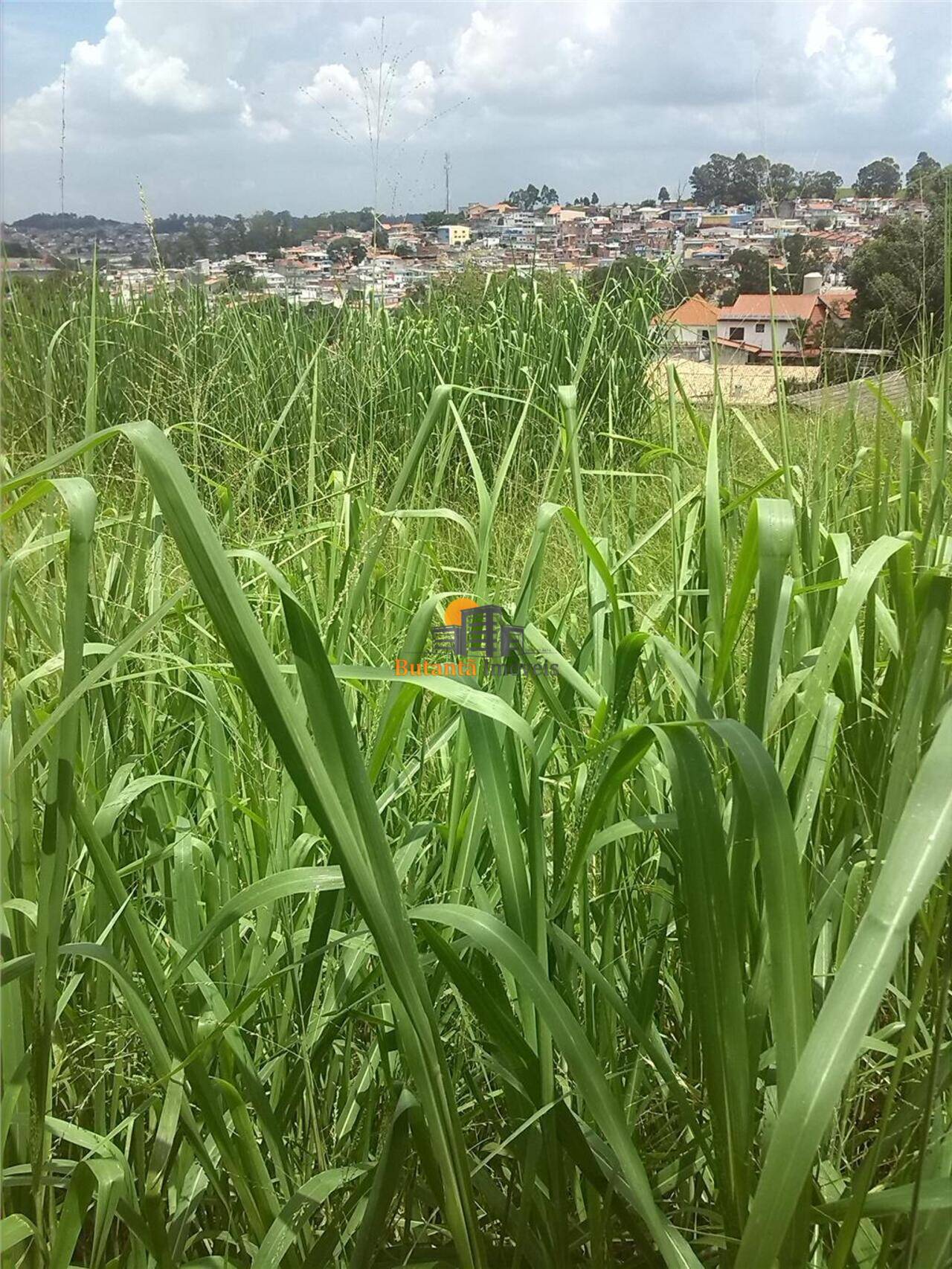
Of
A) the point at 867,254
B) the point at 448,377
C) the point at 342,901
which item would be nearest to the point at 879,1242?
the point at 342,901

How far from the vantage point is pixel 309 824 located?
0.94 metres

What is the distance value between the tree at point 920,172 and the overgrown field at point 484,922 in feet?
1.13

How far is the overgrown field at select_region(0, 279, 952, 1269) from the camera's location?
525 mm

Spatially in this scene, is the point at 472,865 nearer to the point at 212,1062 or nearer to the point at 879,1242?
the point at 212,1062

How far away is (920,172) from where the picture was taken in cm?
119

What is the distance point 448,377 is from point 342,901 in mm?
2997

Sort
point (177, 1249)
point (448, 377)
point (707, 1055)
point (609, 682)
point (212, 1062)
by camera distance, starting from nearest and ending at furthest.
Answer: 1. point (707, 1055)
2. point (177, 1249)
3. point (212, 1062)
4. point (609, 682)
5. point (448, 377)

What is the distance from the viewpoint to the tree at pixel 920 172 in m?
1.17

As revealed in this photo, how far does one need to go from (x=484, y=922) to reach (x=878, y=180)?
118cm

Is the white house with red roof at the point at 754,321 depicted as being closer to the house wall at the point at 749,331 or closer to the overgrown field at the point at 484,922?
the house wall at the point at 749,331

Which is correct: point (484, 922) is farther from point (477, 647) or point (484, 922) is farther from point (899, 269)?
point (899, 269)

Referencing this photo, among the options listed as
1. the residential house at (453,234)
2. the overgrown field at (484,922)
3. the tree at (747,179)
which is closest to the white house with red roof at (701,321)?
the tree at (747,179)

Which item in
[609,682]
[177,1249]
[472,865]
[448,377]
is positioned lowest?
[177,1249]

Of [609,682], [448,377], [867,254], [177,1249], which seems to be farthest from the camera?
[448,377]
